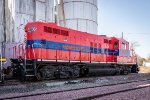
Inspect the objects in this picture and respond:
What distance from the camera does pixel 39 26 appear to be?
15.3 m

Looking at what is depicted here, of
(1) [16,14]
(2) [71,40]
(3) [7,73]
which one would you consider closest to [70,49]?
(2) [71,40]

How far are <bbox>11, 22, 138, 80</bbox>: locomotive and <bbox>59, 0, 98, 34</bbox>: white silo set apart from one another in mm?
12098

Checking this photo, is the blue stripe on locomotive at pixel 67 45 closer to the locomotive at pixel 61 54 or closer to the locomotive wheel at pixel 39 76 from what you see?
the locomotive at pixel 61 54

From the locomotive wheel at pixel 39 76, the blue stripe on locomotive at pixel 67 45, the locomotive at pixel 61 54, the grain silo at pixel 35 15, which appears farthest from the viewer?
the grain silo at pixel 35 15

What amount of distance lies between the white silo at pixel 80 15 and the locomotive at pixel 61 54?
12.1 m

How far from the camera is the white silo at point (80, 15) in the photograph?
33.9m

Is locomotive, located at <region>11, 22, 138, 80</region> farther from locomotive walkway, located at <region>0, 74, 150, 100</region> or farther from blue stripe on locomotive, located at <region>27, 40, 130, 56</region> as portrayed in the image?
locomotive walkway, located at <region>0, 74, 150, 100</region>

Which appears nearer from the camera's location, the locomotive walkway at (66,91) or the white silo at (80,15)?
the locomotive walkway at (66,91)

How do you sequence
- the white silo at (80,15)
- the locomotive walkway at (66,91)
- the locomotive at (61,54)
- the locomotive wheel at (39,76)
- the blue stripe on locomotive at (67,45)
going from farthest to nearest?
1. the white silo at (80,15)
2. the blue stripe on locomotive at (67,45)
3. the locomotive at (61,54)
4. the locomotive wheel at (39,76)
5. the locomotive walkway at (66,91)

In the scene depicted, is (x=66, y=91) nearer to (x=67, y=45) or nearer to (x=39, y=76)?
(x=39, y=76)

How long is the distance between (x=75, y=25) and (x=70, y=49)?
16.8 meters

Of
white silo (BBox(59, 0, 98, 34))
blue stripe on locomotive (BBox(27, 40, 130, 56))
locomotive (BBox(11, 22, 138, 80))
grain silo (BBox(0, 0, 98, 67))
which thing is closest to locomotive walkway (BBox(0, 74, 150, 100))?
locomotive (BBox(11, 22, 138, 80))

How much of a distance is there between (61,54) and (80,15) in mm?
18040

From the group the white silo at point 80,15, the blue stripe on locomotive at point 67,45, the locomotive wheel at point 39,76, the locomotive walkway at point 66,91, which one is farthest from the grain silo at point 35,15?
the locomotive walkway at point 66,91
